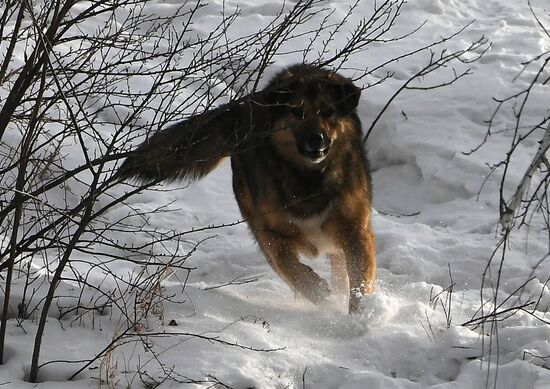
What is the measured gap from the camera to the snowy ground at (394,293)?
407 centimetres

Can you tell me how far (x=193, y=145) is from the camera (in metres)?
4.44

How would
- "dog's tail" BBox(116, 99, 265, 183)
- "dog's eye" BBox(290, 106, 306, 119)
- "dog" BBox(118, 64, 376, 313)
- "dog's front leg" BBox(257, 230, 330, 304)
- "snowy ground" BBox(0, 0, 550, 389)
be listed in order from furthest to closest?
"dog's front leg" BBox(257, 230, 330, 304) < "dog" BBox(118, 64, 376, 313) < "dog's eye" BBox(290, 106, 306, 119) < "snowy ground" BBox(0, 0, 550, 389) < "dog's tail" BBox(116, 99, 265, 183)

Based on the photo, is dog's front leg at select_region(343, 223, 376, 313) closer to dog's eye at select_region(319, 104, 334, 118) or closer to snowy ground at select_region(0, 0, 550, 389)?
snowy ground at select_region(0, 0, 550, 389)

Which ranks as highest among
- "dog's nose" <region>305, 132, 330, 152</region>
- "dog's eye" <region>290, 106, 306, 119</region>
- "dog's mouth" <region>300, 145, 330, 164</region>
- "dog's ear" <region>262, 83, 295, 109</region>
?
"dog's ear" <region>262, 83, 295, 109</region>

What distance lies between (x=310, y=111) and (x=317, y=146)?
0.80ft

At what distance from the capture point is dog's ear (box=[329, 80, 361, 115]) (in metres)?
5.17

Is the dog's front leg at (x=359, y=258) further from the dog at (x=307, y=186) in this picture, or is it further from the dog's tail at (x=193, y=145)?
the dog's tail at (x=193, y=145)

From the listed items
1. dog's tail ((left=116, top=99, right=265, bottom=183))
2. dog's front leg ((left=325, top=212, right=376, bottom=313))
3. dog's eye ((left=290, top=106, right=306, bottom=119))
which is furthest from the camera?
dog's front leg ((left=325, top=212, right=376, bottom=313))

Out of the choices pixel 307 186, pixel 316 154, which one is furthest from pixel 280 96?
pixel 307 186

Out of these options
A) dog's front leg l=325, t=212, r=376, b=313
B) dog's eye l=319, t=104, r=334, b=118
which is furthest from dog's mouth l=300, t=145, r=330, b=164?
dog's front leg l=325, t=212, r=376, b=313

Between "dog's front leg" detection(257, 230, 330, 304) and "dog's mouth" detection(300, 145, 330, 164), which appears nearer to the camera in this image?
"dog's mouth" detection(300, 145, 330, 164)

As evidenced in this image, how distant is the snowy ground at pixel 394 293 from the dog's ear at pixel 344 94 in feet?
2.69

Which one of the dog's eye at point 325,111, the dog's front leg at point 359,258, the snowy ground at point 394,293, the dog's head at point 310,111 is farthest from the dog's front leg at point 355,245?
the dog's eye at point 325,111

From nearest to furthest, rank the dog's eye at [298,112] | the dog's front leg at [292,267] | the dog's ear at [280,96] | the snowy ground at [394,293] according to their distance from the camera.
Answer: the snowy ground at [394,293] → the dog's ear at [280,96] → the dog's eye at [298,112] → the dog's front leg at [292,267]
